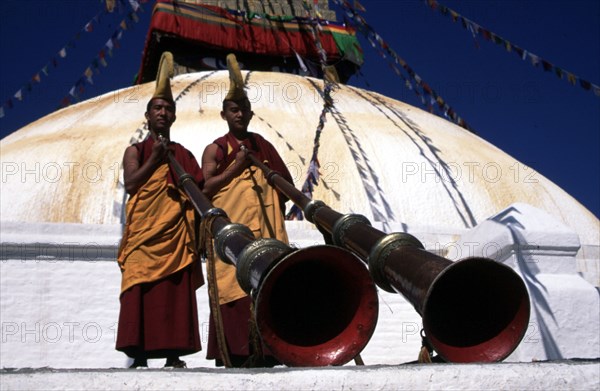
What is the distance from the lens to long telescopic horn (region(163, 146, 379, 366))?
2084 millimetres

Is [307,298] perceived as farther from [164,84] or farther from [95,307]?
[95,307]

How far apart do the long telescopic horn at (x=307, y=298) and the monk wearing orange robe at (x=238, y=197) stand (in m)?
1.29

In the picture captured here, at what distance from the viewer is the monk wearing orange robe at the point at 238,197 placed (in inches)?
142

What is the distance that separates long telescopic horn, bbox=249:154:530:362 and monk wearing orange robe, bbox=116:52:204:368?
153 cm

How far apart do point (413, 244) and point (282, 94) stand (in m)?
7.23

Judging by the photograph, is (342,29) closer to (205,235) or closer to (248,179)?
(248,179)

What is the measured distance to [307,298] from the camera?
2281 mm

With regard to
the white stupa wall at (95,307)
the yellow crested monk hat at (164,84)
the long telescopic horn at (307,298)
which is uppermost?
the yellow crested monk hat at (164,84)

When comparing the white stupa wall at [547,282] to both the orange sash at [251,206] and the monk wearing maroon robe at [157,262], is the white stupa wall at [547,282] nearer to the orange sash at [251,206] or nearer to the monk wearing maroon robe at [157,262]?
the orange sash at [251,206]

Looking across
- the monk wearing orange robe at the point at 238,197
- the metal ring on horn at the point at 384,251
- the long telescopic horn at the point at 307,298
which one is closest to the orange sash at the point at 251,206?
the monk wearing orange robe at the point at 238,197

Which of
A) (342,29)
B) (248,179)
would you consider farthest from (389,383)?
(342,29)

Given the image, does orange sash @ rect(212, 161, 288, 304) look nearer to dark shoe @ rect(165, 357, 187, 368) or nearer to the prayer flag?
dark shoe @ rect(165, 357, 187, 368)

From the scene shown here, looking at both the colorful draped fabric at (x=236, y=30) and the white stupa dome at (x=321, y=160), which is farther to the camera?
the colorful draped fabric at (x=236, y=30)

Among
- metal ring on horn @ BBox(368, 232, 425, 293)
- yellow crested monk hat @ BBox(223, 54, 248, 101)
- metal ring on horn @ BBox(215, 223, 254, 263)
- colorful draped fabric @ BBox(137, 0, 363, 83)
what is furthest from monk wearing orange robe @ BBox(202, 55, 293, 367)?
colorful draped fabric @ BBox(137, 0, 363, 83)
